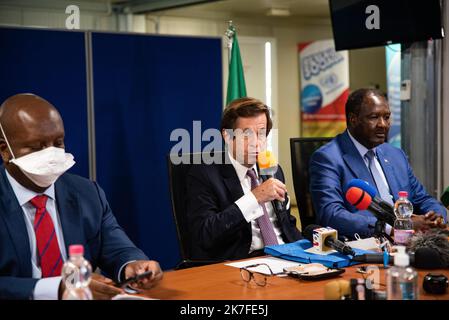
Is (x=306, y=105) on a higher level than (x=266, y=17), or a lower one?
lower

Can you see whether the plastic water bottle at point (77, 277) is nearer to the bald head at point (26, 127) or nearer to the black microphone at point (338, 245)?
the bald head at point (26, 127)

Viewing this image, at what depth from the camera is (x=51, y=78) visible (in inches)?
166

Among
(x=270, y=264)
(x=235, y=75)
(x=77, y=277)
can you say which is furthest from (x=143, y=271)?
(x=235, y=75)

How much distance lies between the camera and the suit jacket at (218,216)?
9.38 feet

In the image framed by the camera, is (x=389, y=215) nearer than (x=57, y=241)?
No

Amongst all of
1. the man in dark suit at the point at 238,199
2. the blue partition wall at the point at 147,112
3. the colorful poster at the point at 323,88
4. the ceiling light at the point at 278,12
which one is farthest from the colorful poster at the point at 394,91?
the man in dark suit at the point at 238,199

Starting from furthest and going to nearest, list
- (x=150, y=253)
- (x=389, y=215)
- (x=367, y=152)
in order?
(x=150, y=253), (x=367, y=152), (x=389, y=215)

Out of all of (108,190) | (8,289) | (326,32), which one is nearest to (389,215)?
(8,289)

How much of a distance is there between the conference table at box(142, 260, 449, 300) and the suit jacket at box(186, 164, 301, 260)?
1.40 feet

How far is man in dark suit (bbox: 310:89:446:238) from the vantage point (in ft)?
11.1

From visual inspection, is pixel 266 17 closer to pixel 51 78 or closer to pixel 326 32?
pixel 326 32

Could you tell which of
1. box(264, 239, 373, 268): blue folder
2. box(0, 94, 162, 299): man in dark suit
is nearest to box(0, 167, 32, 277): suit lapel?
box(0, 94, 162, 299): man in dark suit

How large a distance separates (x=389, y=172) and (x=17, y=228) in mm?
2054

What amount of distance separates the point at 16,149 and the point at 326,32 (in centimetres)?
849
